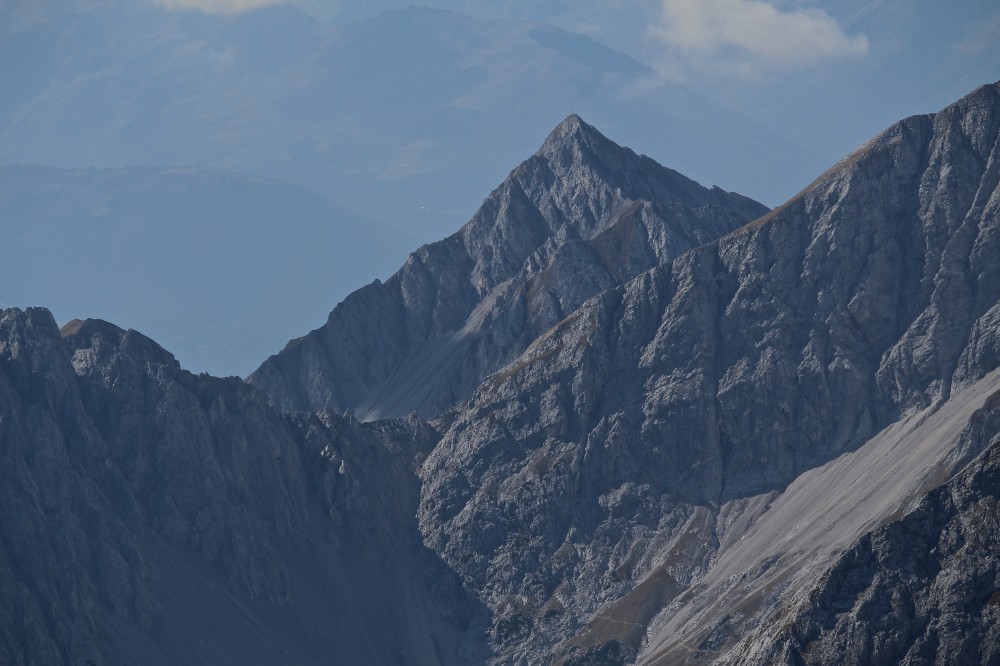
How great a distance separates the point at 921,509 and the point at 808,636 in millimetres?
13941

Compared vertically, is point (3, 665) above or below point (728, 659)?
above

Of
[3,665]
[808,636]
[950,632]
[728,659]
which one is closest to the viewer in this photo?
[950,632]

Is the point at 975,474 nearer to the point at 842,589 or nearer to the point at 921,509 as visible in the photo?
the point at 921,509

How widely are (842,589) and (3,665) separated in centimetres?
10134

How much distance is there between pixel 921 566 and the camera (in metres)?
141

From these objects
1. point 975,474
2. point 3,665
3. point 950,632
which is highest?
point 3,665

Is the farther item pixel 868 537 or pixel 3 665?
pixel 3 665

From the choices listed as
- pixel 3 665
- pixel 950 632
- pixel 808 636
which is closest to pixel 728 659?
pixel 808 636

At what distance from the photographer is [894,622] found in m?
140

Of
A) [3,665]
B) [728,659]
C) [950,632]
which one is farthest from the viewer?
[3,665]

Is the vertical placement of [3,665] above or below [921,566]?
above

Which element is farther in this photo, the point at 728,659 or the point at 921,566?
the point at 728,659

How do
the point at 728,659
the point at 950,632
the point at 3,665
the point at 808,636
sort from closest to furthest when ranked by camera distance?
1. the point at 950,632
2. the point at 808,636
3. the point at 728,659
4. the point at 3,665

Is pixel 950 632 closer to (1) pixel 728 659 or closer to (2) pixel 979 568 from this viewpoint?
(2) pixel 979 568
